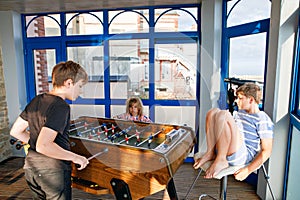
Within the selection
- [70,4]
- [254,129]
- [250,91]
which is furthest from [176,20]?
[254,129]

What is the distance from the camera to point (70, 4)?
3547 mm

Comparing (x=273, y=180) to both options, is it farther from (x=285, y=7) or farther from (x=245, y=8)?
(x=245, y=8)

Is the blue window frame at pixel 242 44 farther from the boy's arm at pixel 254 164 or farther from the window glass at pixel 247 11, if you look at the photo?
the boy's arm at pixel 254 164

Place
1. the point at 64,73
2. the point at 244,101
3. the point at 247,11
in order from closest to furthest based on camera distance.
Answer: the point at 64,73 → the point at 244,101 → the point at 247,11

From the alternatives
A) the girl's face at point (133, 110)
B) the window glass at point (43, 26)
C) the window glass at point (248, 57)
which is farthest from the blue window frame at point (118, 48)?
the girl's face at point (133, 110)

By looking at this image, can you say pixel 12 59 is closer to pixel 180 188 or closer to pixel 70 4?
pixel 70 4

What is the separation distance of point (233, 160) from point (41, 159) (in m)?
1.48

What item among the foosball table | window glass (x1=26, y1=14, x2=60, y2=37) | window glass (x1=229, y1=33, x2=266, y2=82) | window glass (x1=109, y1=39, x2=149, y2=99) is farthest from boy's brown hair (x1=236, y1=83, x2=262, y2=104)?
window glass (x1=26, y1=14, x2=60, y2=37)

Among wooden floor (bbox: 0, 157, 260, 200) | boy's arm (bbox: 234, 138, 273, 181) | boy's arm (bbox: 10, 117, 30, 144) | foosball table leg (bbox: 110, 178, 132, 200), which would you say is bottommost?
wooden floor (bbox: 0, 157, 260, 200)

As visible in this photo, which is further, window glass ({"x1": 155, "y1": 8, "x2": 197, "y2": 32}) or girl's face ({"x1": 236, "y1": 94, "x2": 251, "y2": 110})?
window glass ({"x1": 155, "y1": 8, "x2": 197, "y2": 32})

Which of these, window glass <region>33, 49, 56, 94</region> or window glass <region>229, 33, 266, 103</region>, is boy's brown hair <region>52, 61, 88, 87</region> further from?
window glass <region>33, 49, 56, 94</region>

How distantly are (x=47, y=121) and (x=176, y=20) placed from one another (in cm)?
293

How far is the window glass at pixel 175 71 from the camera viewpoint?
3.81 metres

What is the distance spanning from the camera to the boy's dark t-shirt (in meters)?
1.51
